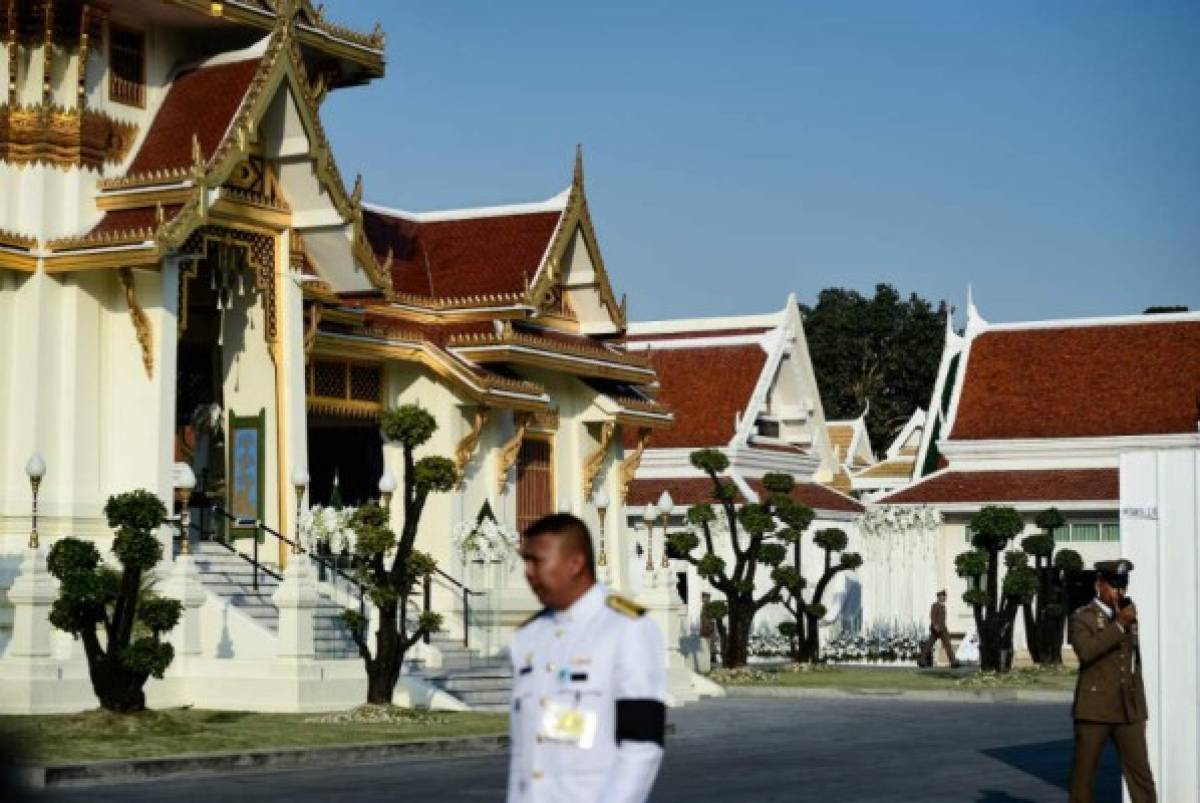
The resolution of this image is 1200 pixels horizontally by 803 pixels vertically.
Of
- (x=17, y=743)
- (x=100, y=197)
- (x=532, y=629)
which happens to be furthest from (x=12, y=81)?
(x=17, y=743)

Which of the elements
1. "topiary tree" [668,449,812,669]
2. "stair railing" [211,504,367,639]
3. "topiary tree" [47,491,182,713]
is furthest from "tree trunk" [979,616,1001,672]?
"topiary tree" [47,491,182,713]

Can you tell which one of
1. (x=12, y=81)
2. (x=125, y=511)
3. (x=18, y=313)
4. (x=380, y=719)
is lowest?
(x=380, y=719)

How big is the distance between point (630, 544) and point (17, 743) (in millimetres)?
37908

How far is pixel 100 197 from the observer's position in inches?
918

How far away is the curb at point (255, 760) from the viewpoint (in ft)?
49.9

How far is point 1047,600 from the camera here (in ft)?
111

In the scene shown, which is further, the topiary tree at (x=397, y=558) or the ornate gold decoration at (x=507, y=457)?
the ornate gold decoration at (x=507, y=457)

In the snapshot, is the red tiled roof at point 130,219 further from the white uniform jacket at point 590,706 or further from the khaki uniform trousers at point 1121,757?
the white uniform jacket at point 590,706

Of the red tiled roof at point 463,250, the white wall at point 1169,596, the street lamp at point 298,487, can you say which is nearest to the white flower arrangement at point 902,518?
the red tiled roof at point 463,250

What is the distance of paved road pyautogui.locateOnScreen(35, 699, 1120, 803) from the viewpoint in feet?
48.2

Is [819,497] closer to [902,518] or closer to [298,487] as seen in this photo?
[902,518]

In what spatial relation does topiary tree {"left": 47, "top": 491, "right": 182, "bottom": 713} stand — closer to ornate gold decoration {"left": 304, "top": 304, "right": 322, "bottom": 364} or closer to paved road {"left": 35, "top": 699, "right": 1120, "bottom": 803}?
paved road {"left": 35, "top": 699, "right": 1120, "bottom": 803}

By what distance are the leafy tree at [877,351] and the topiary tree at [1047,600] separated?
52329mm

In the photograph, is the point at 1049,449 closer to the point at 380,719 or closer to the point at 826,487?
the point at 826,487
